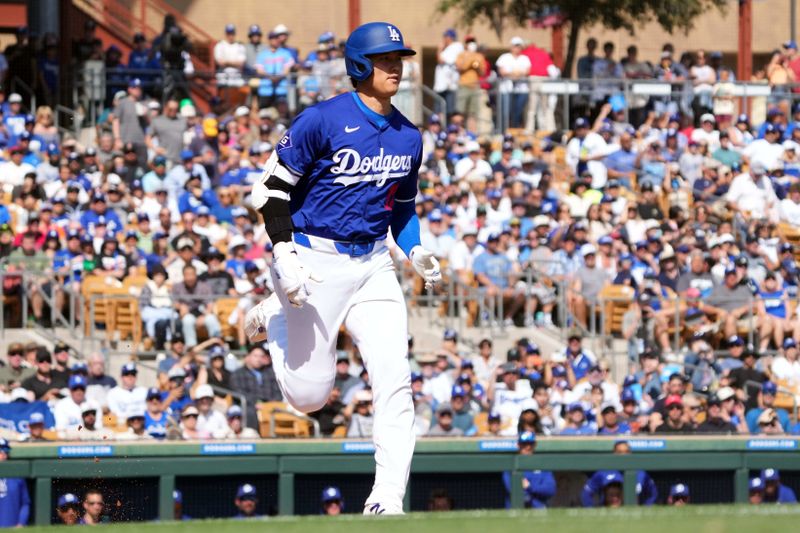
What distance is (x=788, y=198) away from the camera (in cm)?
1944

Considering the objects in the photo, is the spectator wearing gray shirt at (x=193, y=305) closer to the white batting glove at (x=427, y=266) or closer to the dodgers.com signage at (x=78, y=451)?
the dodgers.com signage at (x=78, y=451)

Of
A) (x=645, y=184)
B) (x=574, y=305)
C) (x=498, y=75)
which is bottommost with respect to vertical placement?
(x=574, y=305)

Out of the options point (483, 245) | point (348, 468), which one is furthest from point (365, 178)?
point (483, 245)

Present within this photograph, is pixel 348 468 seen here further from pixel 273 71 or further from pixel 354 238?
pixel 273 71

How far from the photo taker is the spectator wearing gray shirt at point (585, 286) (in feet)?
54.1

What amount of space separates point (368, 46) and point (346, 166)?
55 centimetres

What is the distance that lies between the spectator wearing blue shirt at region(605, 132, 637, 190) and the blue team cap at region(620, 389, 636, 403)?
226 inches

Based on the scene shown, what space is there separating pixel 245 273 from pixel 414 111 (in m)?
5.65

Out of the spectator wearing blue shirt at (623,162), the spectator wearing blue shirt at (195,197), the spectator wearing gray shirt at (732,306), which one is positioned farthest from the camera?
the spectator wearing blue shirt at (623,162)

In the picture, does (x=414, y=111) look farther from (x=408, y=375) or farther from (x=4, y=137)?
(x=408, y=375)

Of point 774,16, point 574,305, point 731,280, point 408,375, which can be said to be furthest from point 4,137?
point 774,16

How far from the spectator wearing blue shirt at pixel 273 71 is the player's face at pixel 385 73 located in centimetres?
1334

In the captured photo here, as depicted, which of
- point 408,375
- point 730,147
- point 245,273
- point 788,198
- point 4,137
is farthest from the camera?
point 730,147

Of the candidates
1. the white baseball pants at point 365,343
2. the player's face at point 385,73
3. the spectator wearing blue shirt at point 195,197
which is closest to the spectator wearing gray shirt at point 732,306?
the spectator wearing blue shirt at point 195,197
